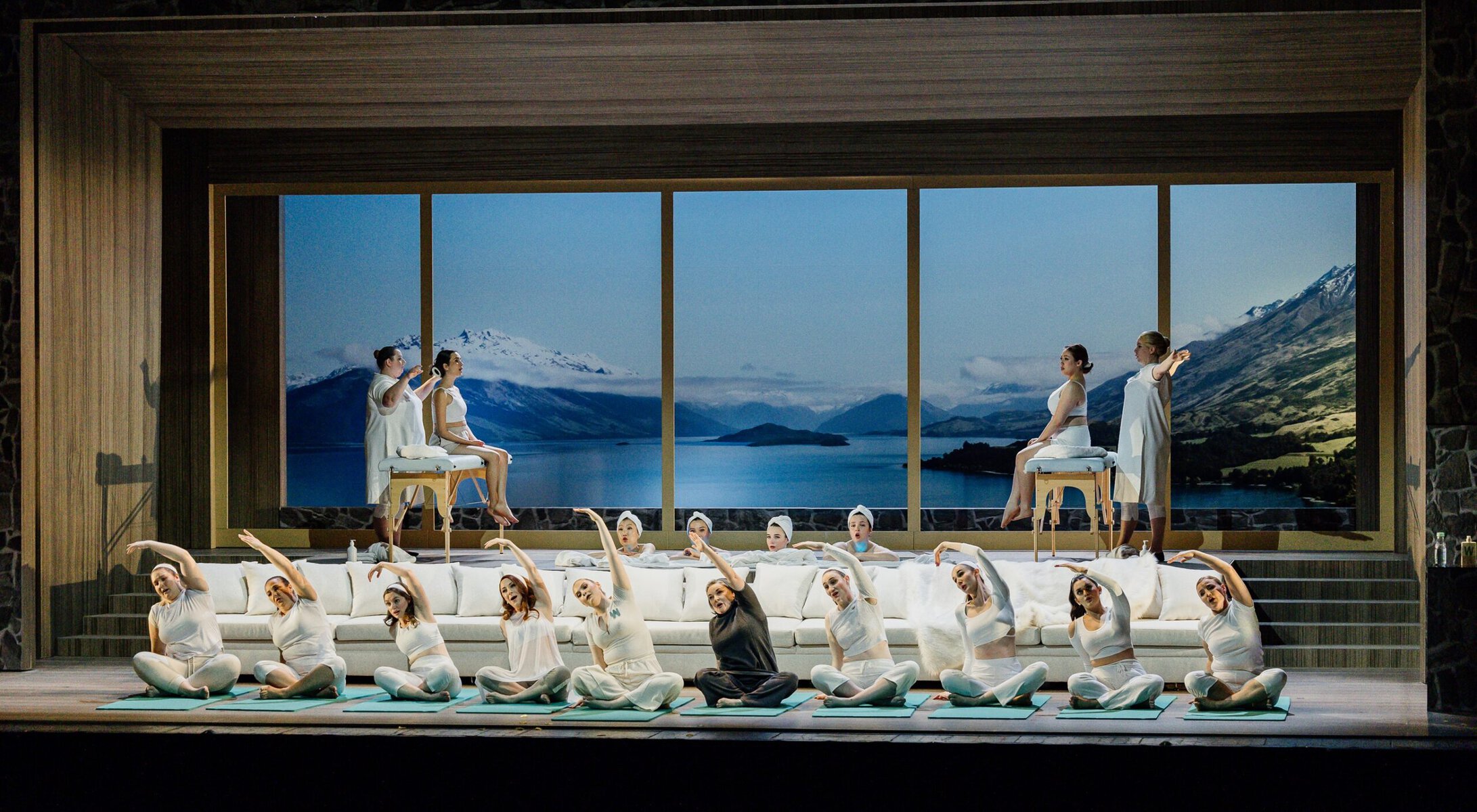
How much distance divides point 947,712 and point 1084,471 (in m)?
2.66

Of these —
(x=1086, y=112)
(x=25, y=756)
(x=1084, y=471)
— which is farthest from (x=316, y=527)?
(x=1086, y=112)

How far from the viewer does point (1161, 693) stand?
7.79 m

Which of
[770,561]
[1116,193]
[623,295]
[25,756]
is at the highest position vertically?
[1116,193]

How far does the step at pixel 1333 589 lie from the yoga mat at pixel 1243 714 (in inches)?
76.1

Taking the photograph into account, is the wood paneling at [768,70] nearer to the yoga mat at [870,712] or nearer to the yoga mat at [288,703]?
the yoga mat at [288,703]

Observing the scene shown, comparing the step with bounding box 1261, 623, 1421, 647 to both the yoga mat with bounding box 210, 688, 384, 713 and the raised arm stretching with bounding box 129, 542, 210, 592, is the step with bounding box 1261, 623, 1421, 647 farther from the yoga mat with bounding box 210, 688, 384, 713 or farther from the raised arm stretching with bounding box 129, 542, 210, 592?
the raised arm stretching with bounding box 129, 542, 210, 592

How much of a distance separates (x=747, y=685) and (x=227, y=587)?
10.9 feet

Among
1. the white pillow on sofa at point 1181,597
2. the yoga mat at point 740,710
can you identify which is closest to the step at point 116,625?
the yoga mat at point 740,710

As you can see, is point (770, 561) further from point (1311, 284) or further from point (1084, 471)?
point (1311, 284)

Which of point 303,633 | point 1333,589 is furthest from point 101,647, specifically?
point 1333,589

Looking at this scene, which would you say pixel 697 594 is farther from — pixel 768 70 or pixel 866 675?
pixel 768 70

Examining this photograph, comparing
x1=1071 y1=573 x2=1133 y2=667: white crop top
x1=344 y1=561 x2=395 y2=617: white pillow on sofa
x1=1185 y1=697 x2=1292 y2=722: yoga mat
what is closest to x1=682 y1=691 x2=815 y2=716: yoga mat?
x1=1071 y1=573 x2=1133 y2=667: white crop top

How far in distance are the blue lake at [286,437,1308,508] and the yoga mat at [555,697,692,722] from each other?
15.3 feet

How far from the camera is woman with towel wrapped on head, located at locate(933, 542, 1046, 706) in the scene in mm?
7531
